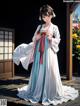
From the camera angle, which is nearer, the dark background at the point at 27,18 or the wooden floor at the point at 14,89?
the wooden floor at the point at 14,89

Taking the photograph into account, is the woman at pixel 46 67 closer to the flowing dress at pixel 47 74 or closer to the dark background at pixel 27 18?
the flowing dress at pixel 47 74

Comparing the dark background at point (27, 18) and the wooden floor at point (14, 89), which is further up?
the dark background at point (27, 18)

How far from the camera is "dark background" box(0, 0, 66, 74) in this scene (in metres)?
11.0

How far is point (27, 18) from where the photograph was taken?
1149 centimetres

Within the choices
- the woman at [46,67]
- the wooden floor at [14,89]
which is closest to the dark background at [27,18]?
the wooden floor at [14,89]

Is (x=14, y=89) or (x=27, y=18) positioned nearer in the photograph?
(x=14, y=89)

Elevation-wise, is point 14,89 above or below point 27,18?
below

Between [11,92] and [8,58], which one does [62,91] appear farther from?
[8,58]

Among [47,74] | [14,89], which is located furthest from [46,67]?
[14,89]

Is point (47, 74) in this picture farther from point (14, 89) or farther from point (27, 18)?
point (27, 18)

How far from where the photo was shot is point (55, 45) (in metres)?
6.84

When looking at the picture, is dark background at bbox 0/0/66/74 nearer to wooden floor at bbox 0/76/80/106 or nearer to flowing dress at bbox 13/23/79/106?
wooden floor at bbox 0/76/80/106

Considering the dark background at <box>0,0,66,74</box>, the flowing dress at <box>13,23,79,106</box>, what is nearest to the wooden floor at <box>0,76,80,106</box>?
the flowing dress at <box>13,23,79,106</box>

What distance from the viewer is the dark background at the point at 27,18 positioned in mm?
10954
